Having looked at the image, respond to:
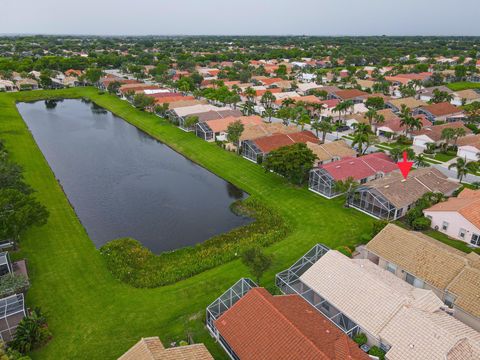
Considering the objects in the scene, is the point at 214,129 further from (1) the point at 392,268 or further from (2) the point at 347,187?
(1) the point at 392,268

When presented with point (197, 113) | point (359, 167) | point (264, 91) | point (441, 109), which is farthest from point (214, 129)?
point (441, 109)

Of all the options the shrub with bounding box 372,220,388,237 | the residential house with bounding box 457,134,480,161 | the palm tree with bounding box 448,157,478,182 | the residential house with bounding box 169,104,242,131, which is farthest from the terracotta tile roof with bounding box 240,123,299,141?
the shrub with bounding box 372,220,388,237

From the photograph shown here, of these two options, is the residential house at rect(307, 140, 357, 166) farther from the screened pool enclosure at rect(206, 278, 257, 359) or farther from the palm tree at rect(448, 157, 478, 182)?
the screened pool enclosure at rect(206, 278, 257, 359)

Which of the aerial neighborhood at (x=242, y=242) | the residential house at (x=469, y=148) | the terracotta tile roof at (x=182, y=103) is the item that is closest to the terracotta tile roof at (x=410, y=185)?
the aerial neighborhood at (x=242, y=242)

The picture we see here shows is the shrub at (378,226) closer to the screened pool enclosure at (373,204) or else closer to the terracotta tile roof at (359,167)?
the screened pool enclosure at (373,204)

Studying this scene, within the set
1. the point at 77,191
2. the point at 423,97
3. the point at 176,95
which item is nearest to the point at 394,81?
the point at 423,97

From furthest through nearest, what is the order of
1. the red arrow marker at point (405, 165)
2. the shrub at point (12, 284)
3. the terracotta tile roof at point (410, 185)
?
the red arrow marker at point (405, 165) → the terracotta tile roof at point (410, 185) → the shrub at point (12, 284)

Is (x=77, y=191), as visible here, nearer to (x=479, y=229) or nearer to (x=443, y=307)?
(x=443, y=307)
